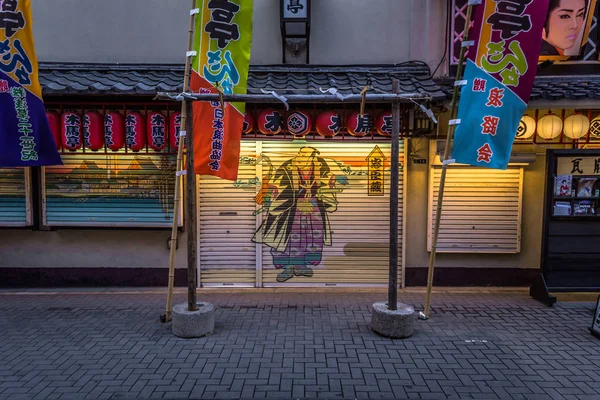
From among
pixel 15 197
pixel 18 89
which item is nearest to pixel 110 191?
pixel 15 197

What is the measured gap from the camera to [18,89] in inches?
295

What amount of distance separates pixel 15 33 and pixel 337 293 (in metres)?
8.30

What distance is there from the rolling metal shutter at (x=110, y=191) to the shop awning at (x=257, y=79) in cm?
164

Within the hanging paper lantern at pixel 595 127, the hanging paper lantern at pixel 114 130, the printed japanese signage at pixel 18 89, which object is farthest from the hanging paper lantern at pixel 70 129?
the hanging paper lantern at pixel 595 127

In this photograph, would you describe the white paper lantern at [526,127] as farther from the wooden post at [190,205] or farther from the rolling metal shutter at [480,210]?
the wooden post at [190,205]

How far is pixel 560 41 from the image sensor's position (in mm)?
8914

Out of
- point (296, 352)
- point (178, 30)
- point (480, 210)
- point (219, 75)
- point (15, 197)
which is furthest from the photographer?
point (178, 30)

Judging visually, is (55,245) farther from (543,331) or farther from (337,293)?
(543,331)

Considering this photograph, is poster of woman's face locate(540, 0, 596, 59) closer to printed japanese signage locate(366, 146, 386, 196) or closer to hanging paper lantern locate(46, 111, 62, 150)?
printed japanese signage locate(366, 146, 386, 196)

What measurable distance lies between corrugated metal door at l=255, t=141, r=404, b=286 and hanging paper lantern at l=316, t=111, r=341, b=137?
649mm

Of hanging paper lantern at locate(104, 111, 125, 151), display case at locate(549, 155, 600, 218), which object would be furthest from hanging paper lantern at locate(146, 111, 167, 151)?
display case at locate(549, 155, 600, 218)

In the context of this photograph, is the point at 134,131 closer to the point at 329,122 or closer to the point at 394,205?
the point at 329,122

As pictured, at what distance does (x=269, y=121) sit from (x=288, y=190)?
170 centimetres

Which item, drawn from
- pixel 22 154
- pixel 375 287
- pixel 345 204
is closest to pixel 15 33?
pixel 22 154
